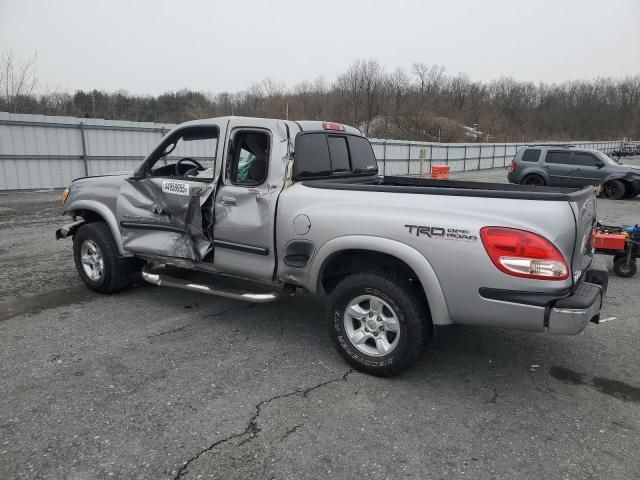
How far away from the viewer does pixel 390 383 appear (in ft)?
11.5

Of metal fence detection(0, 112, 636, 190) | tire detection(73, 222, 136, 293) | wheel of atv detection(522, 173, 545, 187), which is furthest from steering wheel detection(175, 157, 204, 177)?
wheel of atv detection(522, 173, 545, 187)

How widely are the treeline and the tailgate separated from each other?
81.9ft

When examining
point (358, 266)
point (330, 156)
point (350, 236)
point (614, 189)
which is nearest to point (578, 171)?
point (614, 189)

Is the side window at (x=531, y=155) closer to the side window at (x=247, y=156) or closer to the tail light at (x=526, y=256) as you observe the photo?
the side window at (x=247, y=156)

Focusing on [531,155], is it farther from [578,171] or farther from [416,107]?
[416,107]

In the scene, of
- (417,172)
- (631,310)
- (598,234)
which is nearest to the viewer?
(631,310)

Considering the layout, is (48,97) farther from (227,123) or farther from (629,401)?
(629,401)

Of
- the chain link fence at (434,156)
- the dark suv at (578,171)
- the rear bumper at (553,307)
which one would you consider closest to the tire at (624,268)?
the rear bumper at (553,307)

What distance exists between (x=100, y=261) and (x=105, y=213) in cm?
57

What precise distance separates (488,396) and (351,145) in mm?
2718

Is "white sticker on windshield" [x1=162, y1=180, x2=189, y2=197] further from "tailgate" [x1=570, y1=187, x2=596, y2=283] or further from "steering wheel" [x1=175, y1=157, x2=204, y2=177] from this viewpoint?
"tailgate" [x1=570, y1=187, x2=596, y2=283]

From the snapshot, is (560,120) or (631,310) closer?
(631,310)

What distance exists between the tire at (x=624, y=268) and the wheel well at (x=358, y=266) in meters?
4.78

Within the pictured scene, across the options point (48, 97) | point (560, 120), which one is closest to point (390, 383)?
point (48, 97)
